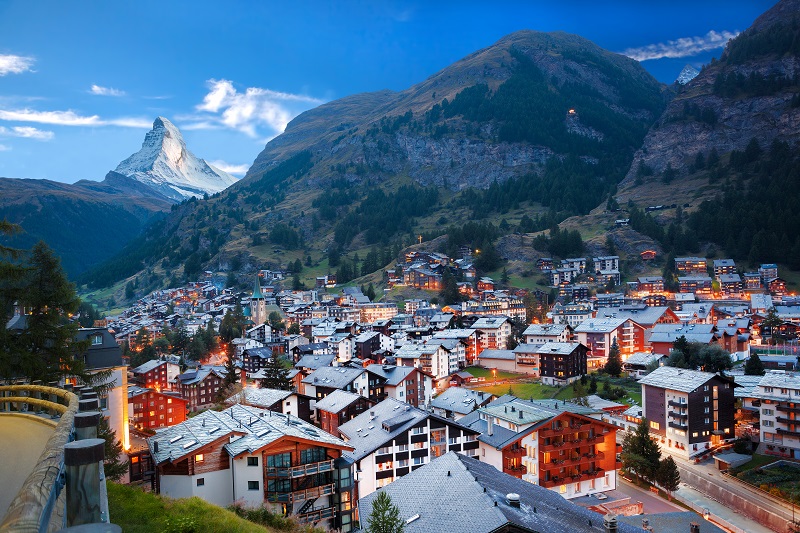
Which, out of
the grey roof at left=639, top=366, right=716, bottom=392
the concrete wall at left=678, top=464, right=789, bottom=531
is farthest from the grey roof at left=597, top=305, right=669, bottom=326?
the concrete wall at left=678, top=464, right=789, bottom=531

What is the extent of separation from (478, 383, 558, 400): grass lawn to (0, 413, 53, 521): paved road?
59358 mm

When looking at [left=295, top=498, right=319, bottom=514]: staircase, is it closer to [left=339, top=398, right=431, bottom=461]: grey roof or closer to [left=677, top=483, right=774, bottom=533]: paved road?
[left=339, top=398, right=431, bottom=461]: grey roof

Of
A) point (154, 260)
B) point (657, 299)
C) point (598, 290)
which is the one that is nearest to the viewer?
point (657, 299)

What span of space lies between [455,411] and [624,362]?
3529 cm

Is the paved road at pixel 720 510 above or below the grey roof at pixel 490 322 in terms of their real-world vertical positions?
below

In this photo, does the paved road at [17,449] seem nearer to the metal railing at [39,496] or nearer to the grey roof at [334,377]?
the metal railing at [39,496]

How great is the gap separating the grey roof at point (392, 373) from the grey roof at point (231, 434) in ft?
90.0

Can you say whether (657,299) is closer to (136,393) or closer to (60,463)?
(136,393)

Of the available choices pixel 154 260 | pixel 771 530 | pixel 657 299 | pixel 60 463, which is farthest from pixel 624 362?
pixel 154 260

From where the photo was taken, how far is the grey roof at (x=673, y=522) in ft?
93.6

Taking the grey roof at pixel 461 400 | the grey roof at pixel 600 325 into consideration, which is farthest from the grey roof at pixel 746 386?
the grey roof at pixel 600 325

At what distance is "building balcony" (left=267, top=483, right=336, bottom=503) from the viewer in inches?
1001

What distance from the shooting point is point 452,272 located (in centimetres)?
13175

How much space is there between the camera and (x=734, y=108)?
534 feet
